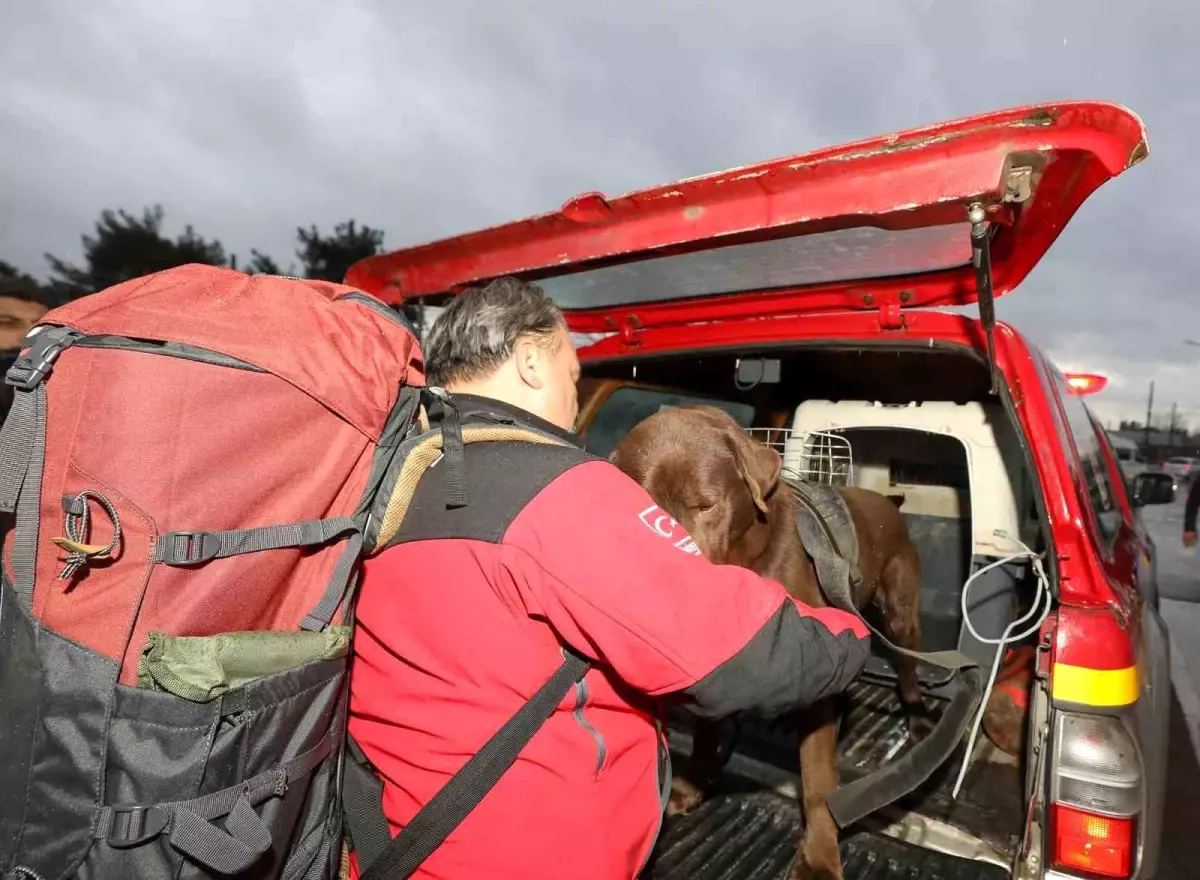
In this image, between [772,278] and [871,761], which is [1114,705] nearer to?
[772,278]

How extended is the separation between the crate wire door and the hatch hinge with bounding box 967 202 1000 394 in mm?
1935

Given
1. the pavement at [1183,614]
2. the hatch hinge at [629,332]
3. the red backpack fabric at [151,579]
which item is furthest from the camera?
the pavement at [1183,614]

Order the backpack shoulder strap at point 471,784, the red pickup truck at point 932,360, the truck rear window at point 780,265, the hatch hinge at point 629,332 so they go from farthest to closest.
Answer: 1. the hatch hinge at point 629,332
2. the truck rear window at point 780,265
3. the red pickup truck at point 932,360
4. the backpack shoulder strap at point 471,784

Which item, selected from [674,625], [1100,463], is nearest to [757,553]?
[674,625]

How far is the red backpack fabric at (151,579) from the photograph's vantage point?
43.8 inches

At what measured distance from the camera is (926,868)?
2.60 metres

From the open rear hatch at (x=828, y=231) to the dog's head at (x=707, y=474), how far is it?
20.1 inches

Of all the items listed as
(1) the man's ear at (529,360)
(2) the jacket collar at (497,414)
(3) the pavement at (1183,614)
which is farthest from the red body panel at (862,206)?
(3) the pavement at (1183,614)

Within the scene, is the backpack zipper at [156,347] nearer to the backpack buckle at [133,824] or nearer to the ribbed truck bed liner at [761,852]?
the backpack buckle at [133,824]

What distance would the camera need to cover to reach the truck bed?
2.67 meters

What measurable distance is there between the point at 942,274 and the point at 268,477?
2.16 metres

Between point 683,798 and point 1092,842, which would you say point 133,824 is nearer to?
point 1092,842

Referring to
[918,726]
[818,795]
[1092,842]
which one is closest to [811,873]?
[818,795]

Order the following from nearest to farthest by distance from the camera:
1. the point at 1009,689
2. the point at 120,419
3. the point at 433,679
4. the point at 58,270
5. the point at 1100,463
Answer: the point at 120,419
the point at 433,679
the point at 1009,689
the point at 1100,463
the point at 58,270
